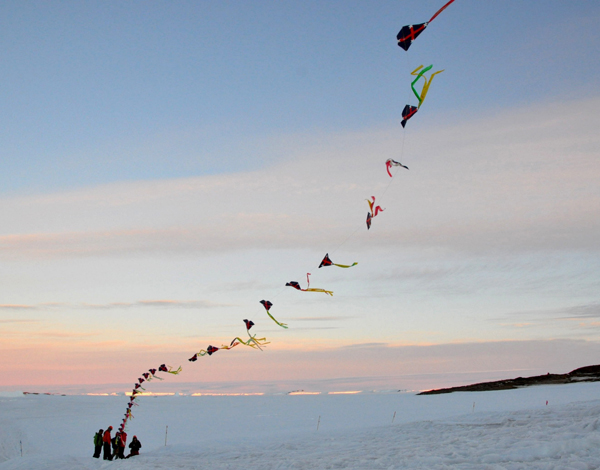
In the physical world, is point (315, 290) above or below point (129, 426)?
above

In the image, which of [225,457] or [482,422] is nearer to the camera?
[225,457]

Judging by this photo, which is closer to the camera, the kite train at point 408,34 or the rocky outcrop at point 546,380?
the kite train at point 408,34

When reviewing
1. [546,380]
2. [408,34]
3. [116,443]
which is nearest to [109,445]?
[116,443]

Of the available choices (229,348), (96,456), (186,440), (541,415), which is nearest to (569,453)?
(541,415)

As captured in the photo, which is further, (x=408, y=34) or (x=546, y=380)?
(x=546, y=380)

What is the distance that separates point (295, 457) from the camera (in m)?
15.0

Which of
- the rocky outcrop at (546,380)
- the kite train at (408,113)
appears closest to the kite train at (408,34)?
the kite train at (408,113)

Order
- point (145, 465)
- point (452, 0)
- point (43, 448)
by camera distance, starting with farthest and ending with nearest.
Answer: point (43, 448) < point (145, 465) < point (452, 0)

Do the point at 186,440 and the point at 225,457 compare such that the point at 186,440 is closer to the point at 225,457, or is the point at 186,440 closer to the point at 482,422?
the point at 225,457

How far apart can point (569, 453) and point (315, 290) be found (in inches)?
260

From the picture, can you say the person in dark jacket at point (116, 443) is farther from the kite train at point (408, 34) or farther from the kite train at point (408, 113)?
the kite train at point (408, 34)

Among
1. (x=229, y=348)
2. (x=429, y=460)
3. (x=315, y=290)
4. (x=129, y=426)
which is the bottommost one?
(x=129, y=426)

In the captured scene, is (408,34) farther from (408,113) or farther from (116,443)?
(116,443)

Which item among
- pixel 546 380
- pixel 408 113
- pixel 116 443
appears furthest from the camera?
pixel 546 380
